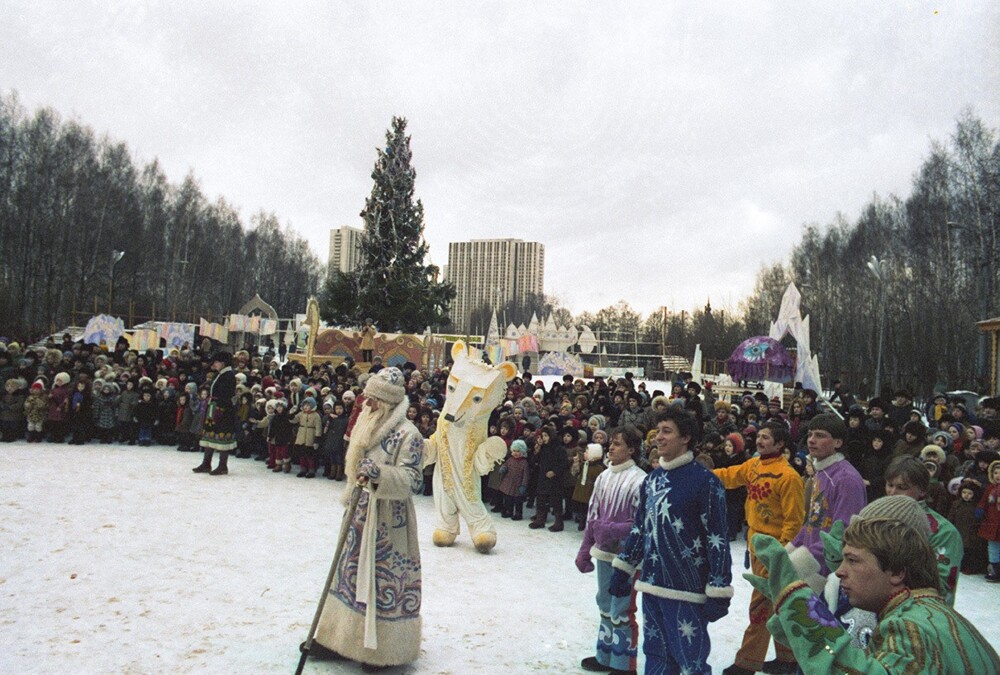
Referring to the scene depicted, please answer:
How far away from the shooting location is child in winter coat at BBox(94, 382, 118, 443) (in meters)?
13.3

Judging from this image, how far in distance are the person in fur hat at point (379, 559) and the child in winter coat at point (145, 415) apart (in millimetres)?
10549

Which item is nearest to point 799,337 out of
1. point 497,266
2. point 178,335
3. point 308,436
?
point 308,436

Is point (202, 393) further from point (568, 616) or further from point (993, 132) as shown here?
point (993, 132)

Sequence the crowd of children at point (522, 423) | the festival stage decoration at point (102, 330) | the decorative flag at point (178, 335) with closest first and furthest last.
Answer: the crowd of children at point (522, 423), the festival stage decoration at point (102, 330), the decorative flag at point (178, 335)

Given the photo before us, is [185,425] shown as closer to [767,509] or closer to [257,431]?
[257,431]

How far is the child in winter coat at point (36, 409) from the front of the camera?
12.7 m

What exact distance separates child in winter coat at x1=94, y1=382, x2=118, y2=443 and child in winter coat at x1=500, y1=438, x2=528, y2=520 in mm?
8249

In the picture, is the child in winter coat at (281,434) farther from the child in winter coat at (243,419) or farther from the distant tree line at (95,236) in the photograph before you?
the distant tree line at (95,236)

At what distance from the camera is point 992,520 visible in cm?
777

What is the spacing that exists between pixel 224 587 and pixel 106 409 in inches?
359

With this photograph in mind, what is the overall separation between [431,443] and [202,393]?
716cm

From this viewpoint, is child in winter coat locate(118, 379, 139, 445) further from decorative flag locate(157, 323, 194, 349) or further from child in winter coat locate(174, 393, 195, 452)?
decorative flag locate(157, 323, 194, 349)

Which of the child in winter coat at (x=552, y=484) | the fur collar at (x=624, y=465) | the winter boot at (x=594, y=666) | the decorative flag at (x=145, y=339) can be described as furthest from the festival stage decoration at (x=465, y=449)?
the decorative flag at (x=145, y=339)

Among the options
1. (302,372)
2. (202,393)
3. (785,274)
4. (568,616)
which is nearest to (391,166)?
(302,372)
